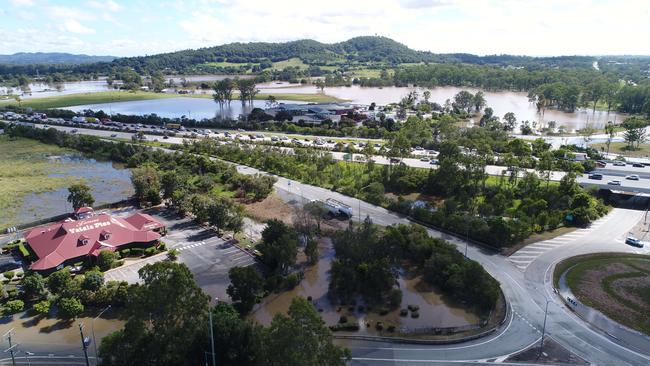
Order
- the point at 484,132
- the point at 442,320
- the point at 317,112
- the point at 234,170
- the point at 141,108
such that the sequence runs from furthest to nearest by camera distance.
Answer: the point at 141,108 < the point at 317,112 < the point at 484,132 < the point at 234,170 < the point at 442,320

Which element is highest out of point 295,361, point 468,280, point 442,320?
point 295,361

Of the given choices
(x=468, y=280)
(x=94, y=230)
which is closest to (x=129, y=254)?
(x=94, y=230)

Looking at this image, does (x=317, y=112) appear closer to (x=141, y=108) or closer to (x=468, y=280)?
(x=141, y=108)

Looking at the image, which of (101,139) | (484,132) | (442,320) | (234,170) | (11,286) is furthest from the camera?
(101,139)

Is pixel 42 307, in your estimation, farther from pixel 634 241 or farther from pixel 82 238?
pixel 634 241

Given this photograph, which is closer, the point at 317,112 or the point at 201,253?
the point at 201,253

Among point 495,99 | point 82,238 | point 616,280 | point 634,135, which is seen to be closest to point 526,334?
point 616,280
